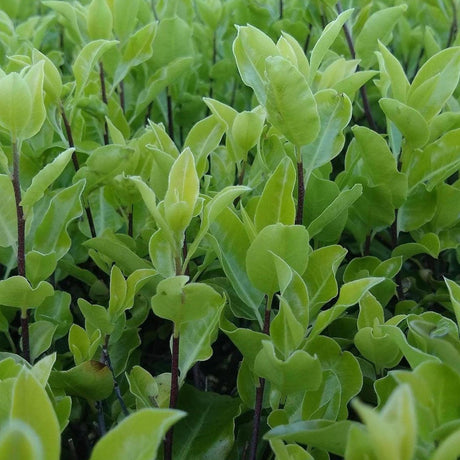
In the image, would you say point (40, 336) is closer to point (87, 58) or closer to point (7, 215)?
point (7, 215)

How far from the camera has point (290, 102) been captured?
1257mm

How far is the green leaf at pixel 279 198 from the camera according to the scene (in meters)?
1.28

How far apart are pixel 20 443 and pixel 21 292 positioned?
57 cm

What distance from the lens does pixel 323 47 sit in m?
1.43

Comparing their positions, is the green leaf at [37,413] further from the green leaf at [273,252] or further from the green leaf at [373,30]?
the green leaf at [373,30]

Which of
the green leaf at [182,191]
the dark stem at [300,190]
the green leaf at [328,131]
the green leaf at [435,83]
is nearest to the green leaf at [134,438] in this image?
the green leaf at [182,191]

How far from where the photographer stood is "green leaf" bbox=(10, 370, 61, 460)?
2.94 feet

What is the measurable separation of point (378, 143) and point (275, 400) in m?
0.58

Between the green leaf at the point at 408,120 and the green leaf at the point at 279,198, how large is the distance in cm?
29

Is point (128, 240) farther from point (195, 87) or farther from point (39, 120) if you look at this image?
point (195, 87)

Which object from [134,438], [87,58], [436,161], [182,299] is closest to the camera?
[134,438]

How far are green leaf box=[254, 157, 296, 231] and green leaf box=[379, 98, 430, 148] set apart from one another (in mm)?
289

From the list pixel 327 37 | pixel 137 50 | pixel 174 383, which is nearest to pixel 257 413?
pixel 174 383

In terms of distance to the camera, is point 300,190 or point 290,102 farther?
point 300,190
